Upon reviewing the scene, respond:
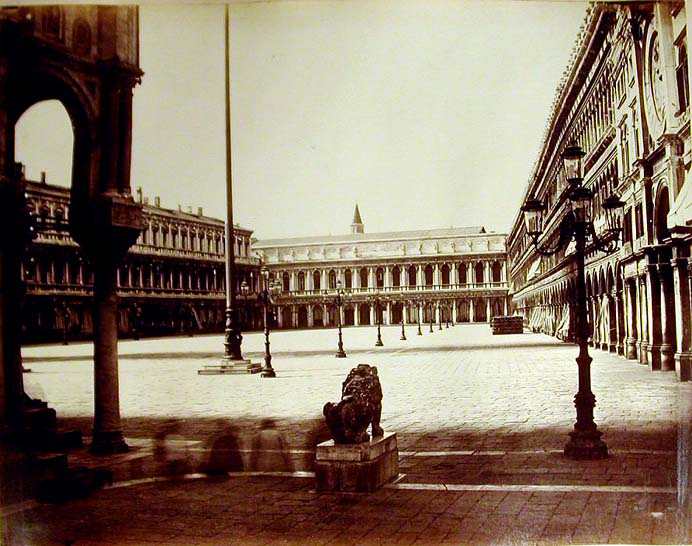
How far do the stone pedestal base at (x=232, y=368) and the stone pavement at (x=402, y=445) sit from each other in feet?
0.33

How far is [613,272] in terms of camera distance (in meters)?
9.30

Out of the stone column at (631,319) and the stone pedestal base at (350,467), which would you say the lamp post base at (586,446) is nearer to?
the stone pedestal base at (350,467)

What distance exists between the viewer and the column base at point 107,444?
736 centimetres

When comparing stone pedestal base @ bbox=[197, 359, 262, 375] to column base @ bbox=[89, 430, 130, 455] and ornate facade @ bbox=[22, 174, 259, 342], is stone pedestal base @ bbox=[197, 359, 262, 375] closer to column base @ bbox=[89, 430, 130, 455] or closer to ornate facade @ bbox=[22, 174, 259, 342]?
ornate facade @ bbox=[22, 174, 259, 342]

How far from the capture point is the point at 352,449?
593cm

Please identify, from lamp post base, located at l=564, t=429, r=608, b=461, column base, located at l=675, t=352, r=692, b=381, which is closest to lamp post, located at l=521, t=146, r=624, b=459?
lamp post base, located at l=564, t=429, r=608, b=461

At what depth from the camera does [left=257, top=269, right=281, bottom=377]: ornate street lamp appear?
8422 mm

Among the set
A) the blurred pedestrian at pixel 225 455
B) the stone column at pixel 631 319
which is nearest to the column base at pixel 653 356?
the stone column at pixel 631 319

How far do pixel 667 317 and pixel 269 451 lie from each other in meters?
5.26

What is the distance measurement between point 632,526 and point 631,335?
3990 millimetres

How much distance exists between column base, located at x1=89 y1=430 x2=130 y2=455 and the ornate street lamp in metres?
1.84

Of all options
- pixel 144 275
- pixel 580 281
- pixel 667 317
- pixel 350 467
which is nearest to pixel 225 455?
pixel 350 467

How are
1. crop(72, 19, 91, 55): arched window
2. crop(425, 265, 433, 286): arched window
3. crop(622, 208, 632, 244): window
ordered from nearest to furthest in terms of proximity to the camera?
crop(72, 19, 91, 55): arched window
crop(425, 265, 433, 286): arched window
crop(622, 208, 632, 244): window

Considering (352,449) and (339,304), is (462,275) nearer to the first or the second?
(339,304)
